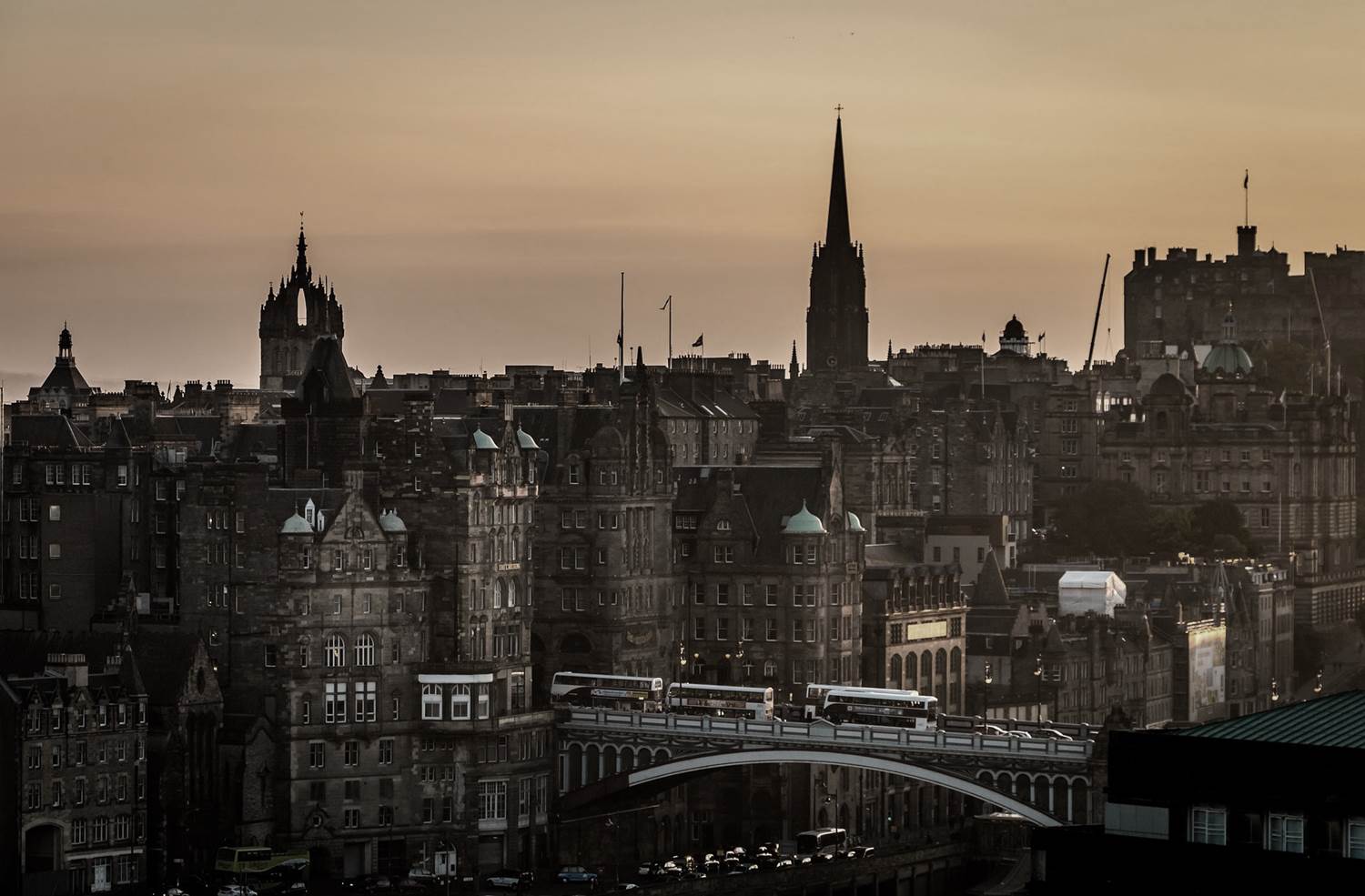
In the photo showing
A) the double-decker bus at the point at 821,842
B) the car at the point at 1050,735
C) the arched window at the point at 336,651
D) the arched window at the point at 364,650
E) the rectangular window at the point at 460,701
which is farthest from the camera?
the double-decker bus at the point at 821,842

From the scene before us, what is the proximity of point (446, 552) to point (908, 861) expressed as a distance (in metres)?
25.6

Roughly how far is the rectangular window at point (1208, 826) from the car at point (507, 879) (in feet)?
207

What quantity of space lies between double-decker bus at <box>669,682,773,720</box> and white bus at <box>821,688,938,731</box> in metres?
2.82

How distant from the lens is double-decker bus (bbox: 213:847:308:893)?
17788cm

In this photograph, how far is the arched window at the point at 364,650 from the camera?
185 metres

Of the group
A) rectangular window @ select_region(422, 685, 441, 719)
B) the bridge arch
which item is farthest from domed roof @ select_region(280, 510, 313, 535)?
the bridge arch

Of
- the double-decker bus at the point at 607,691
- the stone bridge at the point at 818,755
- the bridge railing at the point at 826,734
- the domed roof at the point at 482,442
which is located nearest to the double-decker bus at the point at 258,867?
the stone bridge at the point at 818,755

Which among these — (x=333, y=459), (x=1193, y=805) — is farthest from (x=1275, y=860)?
(x=333, y=459)

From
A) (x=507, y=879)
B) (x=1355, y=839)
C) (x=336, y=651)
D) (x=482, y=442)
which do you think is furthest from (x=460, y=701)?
(x=1355, y=839)

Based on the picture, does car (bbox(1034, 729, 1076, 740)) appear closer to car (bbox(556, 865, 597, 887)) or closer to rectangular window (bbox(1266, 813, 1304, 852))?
car (bbox(556, 865, 597, 887))

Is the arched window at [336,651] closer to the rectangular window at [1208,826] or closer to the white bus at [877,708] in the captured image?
the white bus at [877,708]

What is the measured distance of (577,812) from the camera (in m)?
192

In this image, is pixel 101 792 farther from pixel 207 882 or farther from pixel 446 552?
pixel 446 552

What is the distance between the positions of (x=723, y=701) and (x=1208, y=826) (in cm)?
7296
